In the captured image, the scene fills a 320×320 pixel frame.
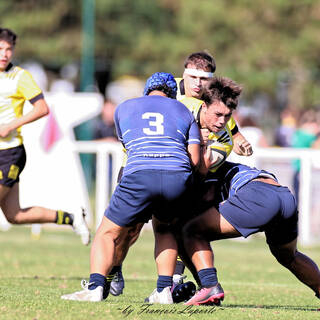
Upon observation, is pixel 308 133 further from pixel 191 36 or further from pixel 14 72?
pixel 191 36

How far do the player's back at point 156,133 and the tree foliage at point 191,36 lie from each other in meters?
14.5

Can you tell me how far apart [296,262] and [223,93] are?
5.02ft

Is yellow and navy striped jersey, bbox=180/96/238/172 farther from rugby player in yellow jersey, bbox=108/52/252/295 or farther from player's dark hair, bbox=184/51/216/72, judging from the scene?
player's dark hair, bbox=184/51/216/72

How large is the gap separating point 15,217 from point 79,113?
6764 mm

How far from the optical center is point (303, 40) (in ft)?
89.7

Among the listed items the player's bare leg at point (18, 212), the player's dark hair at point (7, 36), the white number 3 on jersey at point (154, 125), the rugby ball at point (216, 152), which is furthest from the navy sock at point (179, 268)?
the player's dark hair at point (7, 36)

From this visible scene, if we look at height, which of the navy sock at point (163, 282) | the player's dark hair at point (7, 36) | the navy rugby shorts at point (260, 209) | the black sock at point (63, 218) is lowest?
the black sock at point (63, 218)

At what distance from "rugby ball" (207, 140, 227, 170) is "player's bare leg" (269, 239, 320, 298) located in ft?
2.74

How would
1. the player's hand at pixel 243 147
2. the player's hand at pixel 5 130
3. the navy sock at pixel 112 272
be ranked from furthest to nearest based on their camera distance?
the player's hand at pixel 5 130 < the navy sock at pixel 112 272 < the player's hand at pixel 243 147

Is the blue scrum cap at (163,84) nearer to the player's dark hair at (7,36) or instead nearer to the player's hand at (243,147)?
the player's hand at (243,147)

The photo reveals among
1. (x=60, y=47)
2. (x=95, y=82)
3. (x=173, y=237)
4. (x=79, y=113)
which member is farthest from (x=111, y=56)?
(x=173, y=237)

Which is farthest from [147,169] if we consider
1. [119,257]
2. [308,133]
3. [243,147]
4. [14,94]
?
[308,133]

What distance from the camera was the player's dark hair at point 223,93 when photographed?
25.6 ft

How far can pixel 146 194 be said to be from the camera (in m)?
7.40
